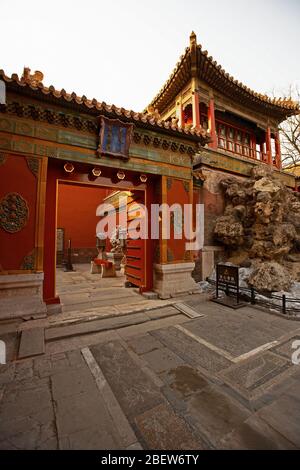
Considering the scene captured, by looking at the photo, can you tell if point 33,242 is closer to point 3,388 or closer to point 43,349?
point 43,349

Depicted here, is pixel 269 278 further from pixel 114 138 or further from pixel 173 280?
pixel 114 138

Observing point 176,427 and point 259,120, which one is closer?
point 176,427

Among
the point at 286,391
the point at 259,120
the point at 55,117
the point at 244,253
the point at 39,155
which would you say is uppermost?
the point at 259,120

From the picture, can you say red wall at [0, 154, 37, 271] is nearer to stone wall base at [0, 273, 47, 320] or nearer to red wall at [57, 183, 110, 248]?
stone wall base at [0, 273, 47, 320]

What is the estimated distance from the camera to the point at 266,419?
2002 millimetres

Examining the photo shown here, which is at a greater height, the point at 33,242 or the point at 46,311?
the point at 33,242

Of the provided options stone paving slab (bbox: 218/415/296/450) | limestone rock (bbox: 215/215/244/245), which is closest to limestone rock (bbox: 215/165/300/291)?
limestone rock (bbox: 215/215/244/245)

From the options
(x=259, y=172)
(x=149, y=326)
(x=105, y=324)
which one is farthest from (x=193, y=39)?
(x=105, y=324)

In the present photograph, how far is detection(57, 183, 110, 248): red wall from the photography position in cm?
1549

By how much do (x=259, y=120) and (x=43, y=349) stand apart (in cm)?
1534

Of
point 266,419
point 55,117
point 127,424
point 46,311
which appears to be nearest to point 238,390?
point 266,419

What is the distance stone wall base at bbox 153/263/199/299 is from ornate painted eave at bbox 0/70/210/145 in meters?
4.15

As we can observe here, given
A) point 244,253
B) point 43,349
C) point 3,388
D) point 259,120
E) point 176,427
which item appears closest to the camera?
point 176,427

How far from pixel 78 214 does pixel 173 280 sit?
12.2 metres
